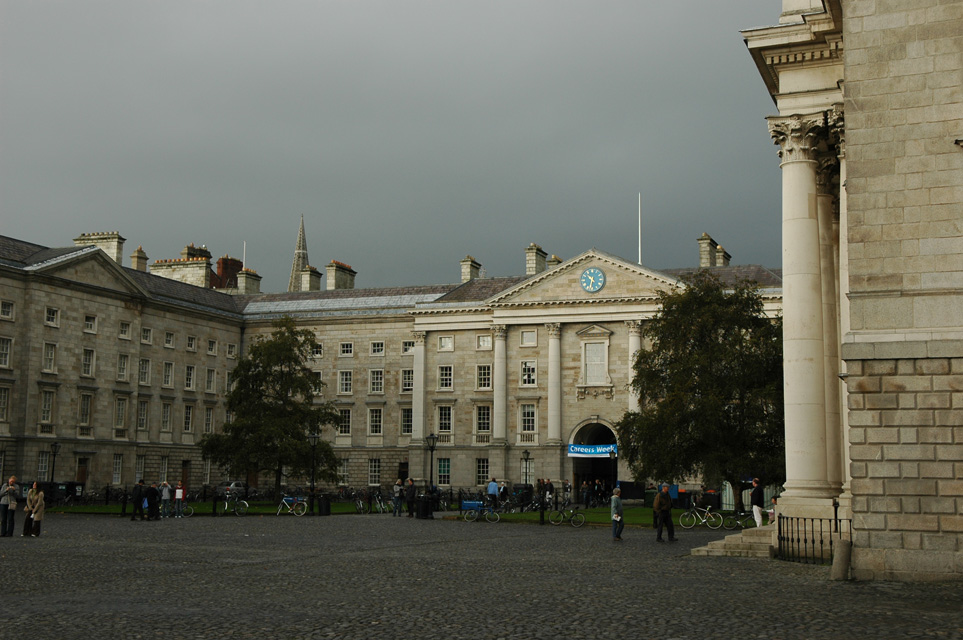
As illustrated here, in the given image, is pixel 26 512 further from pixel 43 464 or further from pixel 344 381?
pixel 344 381

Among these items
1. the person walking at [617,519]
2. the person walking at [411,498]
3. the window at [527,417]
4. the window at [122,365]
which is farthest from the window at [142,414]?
the person walking at [617,519]

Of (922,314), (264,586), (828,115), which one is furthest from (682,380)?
(264,586)

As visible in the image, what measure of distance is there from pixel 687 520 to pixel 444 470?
3895 centimetres

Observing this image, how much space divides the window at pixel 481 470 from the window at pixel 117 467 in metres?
23.2

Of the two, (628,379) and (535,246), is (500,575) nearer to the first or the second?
(628,379)

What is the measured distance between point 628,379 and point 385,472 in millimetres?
19239

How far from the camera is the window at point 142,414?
70.5 meters

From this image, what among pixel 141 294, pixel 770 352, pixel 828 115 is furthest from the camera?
pixel 141 294

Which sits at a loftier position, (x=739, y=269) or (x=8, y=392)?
(x=739, y=269)

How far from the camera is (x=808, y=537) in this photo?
21734 mm

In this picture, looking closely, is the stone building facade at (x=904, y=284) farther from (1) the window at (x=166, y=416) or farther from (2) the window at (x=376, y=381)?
(2) the window at (x=376, y=381)

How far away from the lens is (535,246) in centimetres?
7938

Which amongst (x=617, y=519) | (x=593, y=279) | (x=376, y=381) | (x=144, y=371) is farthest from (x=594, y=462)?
(x=617, y=519)

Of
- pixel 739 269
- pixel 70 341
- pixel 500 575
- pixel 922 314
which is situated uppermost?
pixel 739 269
